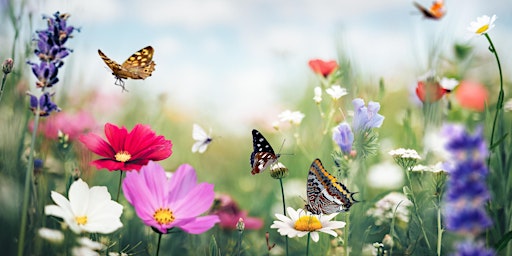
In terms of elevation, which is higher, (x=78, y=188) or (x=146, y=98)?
(x=146, y=98)

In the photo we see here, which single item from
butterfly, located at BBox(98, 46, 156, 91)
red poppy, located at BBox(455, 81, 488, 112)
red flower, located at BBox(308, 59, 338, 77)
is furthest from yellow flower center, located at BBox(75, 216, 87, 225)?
red poppy, located at BBox(455, 81, 488, 112)

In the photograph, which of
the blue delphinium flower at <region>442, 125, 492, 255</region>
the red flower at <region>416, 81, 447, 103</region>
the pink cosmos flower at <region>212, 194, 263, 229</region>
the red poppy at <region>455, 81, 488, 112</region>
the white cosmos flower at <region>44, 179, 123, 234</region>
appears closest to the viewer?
the blue delphinium flower at <region>442, 125, 492, 255</region>

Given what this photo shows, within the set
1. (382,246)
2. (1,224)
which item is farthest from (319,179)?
(1,224)

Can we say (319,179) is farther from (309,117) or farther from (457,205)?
(309,117)

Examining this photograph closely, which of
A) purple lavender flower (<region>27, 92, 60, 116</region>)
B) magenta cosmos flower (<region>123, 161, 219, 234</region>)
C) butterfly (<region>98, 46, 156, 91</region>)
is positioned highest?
butterfly (<region>98, 46, 156, 91</region>)

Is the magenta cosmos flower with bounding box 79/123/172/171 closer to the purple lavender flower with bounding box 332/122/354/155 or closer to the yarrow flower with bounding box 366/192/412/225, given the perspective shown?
the purple lavender flower with bounding box 332/122/354/155

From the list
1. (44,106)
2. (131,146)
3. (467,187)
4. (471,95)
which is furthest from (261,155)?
(471,95)
